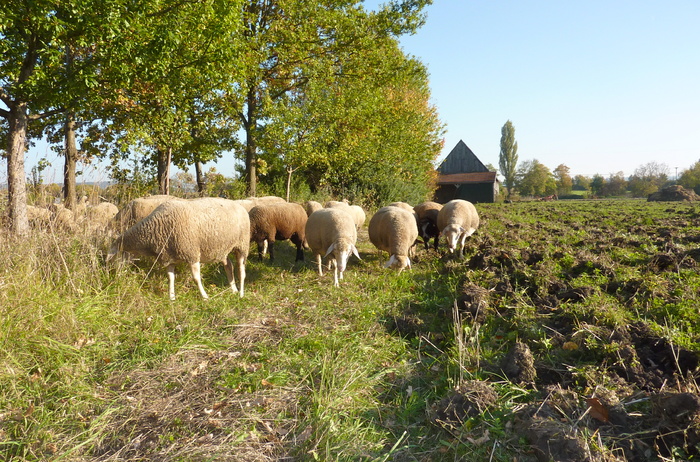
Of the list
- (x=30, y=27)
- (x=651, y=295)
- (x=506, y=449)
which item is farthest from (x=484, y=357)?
(x=30, y=27)

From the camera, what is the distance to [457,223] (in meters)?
10.2

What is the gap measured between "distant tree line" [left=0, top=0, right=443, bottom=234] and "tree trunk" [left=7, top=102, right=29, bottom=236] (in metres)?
0.03

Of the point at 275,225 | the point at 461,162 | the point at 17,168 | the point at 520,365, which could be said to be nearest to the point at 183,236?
the point at 275,225

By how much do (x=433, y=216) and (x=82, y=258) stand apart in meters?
8.83

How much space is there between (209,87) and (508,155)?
74.0m

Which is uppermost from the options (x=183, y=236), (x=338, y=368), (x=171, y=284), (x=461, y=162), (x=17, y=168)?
(x=461, y=162)

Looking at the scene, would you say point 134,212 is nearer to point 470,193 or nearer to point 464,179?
point 470,193

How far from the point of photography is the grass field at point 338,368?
2859 millimetres

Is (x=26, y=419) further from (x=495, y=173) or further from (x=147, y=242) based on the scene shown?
(x=495, y=173)

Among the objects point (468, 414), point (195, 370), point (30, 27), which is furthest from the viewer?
point (30, 27)

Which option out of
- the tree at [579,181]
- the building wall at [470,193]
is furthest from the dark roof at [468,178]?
the tree at [579,181]

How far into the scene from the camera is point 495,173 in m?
43.8

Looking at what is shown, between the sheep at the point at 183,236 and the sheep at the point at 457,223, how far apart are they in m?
5.55

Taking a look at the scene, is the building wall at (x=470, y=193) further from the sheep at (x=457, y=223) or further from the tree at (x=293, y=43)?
the sheep at (x=457, y=223)
